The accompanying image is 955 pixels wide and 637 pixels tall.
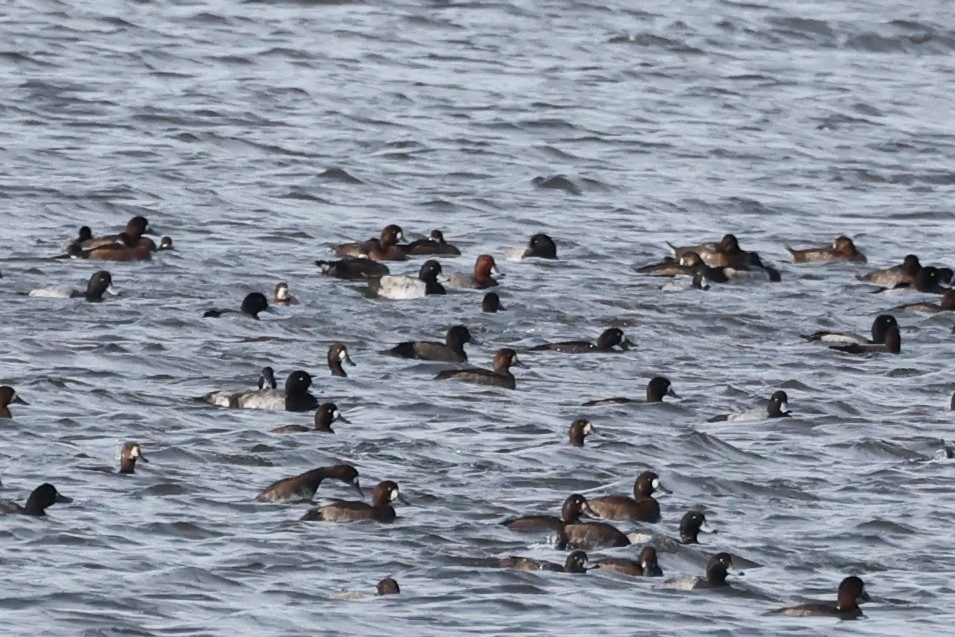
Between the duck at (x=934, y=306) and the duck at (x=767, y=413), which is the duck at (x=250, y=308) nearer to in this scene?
the duck at (x=767, y=413)

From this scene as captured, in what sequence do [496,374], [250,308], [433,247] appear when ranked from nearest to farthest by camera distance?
[496,374], [250,308], [433,247]

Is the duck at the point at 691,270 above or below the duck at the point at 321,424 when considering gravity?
above

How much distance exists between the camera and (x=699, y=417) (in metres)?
22.6

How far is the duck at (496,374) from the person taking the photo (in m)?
23.4

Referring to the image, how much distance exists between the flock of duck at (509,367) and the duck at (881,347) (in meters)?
0.01

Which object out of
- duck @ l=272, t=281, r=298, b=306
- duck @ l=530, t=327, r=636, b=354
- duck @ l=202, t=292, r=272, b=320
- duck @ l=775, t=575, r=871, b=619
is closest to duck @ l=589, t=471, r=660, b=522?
duck @ l=775, t=575, r=871, b=619

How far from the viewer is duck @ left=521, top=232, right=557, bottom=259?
29.8 meters

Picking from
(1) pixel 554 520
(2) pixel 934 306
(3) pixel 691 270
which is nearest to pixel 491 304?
(3) pixel 691 270

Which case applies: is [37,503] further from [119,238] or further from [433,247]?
A: [433,247]

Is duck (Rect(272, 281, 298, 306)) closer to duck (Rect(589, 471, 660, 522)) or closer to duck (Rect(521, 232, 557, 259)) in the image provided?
duck (Rect(521, 232, 557, 259))

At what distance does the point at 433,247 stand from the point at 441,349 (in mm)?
5890

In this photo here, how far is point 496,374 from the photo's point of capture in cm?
2353

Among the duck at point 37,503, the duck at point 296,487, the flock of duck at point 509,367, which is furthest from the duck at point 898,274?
the duck at point 37,503

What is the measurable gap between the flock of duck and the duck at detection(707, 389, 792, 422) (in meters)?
0.01
